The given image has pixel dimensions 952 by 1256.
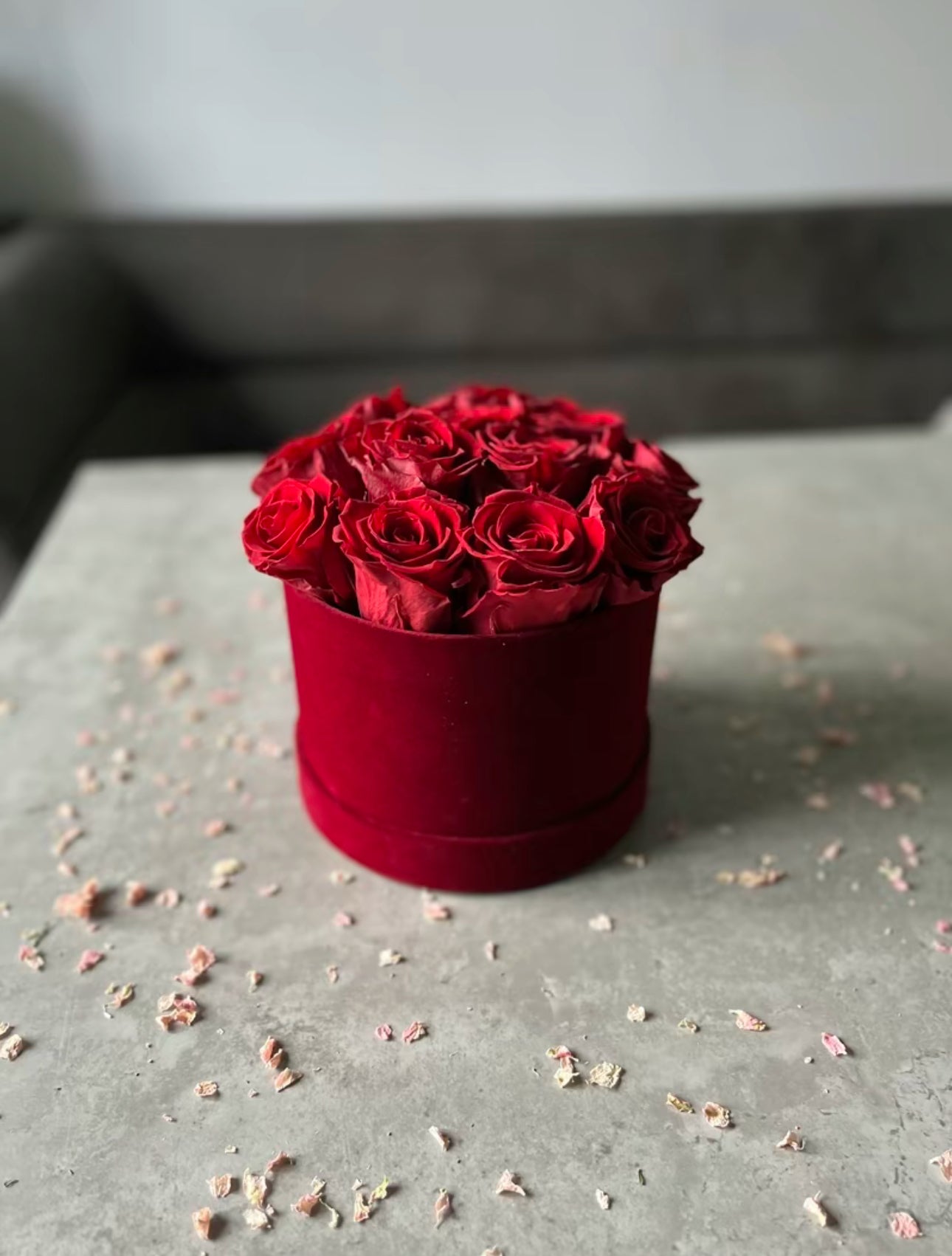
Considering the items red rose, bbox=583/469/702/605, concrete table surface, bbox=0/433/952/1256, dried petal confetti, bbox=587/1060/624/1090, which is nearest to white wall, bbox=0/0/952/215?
concrete table surface, bbox=0/433/952/1256

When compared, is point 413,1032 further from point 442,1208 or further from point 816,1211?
point 816,1211

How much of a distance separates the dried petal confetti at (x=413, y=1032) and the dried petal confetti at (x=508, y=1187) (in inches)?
3.8

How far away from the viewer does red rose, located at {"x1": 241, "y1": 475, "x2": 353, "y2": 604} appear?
0.61 metres

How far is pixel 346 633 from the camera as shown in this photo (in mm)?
627

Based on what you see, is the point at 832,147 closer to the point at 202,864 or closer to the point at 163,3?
the point at 163,3

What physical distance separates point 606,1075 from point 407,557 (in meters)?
0.30

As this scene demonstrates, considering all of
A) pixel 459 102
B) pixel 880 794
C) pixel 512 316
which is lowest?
pixel 512 316

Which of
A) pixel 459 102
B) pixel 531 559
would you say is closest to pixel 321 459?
pixel 531 559

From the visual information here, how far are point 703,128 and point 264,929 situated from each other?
6.39 feet

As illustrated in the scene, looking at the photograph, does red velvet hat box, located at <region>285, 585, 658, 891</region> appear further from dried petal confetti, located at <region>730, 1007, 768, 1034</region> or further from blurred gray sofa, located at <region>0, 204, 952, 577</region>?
blurred gray sofa, located at <region>0, 204, 952, 577</region>

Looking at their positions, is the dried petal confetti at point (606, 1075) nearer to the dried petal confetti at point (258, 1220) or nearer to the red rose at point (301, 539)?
the dried petal confetti at point (258, 1220)

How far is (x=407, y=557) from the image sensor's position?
59 centimetres

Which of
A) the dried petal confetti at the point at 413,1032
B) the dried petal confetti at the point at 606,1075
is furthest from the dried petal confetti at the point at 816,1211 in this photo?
the dried petal confetti at the point at 413,1032

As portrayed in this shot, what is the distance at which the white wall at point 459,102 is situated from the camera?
1945mm
